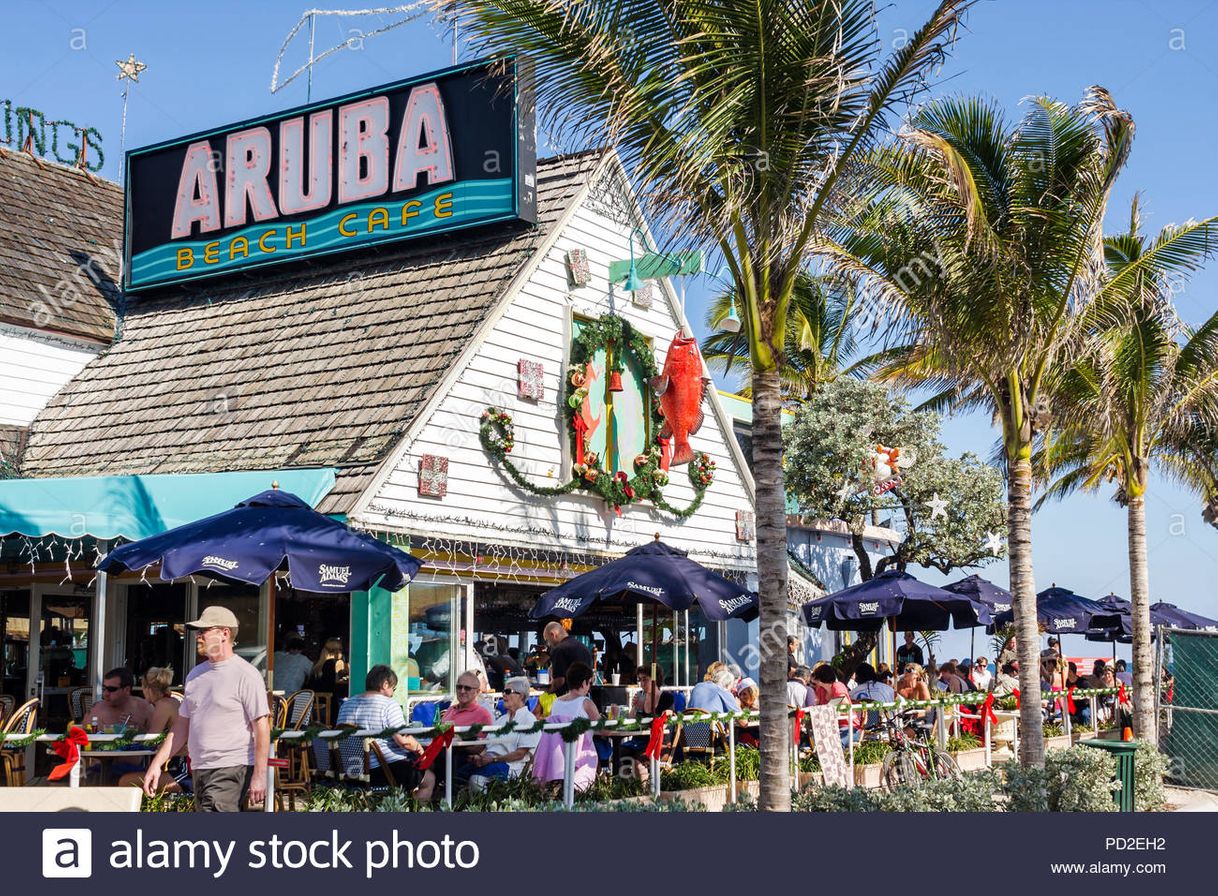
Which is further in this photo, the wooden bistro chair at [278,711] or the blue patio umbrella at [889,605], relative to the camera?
the blue patio umbrella at [889,605]

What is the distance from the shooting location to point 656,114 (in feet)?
33.2

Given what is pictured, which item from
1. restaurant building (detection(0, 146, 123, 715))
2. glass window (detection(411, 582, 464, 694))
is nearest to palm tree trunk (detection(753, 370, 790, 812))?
glass window (detection(411, 582, 464, 694))

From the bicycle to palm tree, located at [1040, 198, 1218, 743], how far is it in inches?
155

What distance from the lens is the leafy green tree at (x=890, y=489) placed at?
27.2m

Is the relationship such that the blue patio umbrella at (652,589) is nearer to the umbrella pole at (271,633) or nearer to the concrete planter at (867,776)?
the concrete planter at (867,776)

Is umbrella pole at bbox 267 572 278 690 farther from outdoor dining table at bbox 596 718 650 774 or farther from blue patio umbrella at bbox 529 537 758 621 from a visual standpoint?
outdoor dining table at bbox 596 718 650 774

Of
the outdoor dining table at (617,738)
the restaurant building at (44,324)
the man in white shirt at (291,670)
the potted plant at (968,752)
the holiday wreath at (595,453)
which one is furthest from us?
the potted plant at (968,752)

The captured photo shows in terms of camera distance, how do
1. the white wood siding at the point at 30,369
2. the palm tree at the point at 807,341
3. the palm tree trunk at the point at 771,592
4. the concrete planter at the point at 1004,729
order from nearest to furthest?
the palm tree trunk at the point at 771,592
the white wood siding at the point at 30,369
the concrete planter at the point at 1004,729
the palm tree at the point at 807,341

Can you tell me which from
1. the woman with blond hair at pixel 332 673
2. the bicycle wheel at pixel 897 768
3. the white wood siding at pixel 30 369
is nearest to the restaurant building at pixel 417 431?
the woman with blond hair at pixel 332 673

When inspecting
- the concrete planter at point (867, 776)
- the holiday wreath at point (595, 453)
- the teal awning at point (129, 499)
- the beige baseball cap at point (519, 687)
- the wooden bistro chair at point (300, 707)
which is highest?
the holiday wreath at point (595, 453)

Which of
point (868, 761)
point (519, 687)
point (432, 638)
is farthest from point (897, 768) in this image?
point (432, 638)

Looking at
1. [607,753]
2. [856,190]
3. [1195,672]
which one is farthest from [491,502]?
[1195,672]

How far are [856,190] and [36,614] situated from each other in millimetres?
11531

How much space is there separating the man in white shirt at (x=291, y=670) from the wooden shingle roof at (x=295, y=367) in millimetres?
1877
